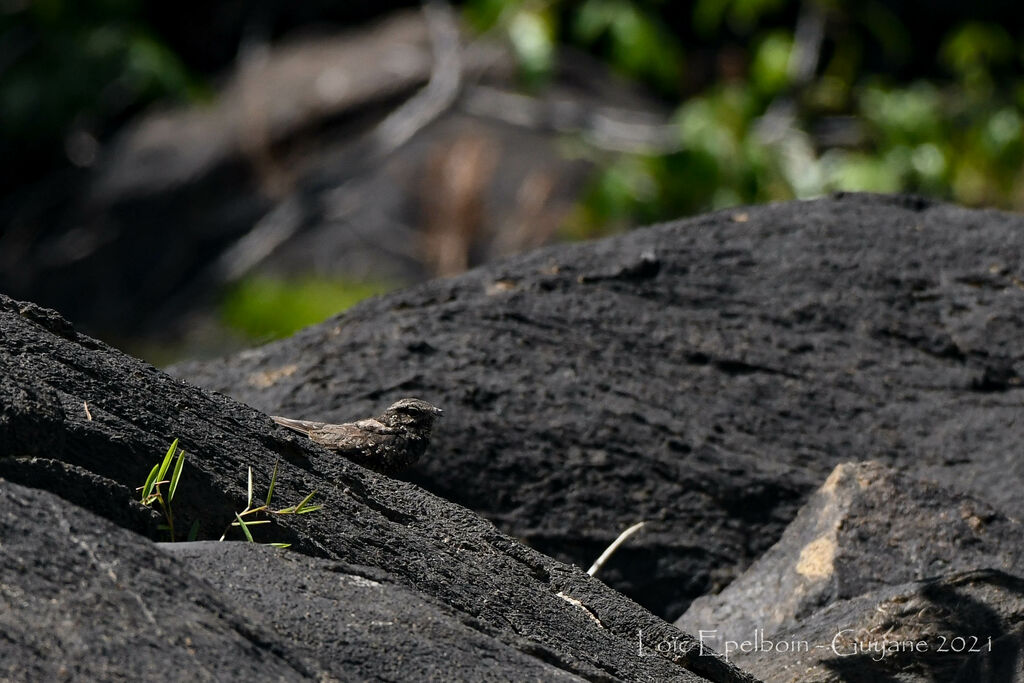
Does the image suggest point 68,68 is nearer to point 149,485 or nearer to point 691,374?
point 691,374

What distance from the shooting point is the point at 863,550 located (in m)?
2.42

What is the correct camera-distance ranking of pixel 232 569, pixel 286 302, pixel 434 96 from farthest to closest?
pixel 434 96
pixel 286 302
pixel 232 569

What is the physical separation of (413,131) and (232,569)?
7.14 meters

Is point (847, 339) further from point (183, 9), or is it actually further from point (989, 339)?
point (183, 9)

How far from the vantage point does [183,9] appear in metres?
10.0

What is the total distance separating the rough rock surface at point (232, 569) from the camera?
130cm

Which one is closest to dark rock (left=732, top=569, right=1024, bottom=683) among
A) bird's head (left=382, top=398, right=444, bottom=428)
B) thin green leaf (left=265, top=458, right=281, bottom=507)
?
bird's head (left=382, top=398, right=444, bottom=428)

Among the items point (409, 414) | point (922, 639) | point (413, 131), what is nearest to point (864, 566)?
point (922, 639)

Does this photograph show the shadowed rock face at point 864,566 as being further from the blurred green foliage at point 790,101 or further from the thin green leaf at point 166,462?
the blurred green foliage at point 790,101

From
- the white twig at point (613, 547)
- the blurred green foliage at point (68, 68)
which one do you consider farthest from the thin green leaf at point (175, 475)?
the blurred green foliage at point (68, 68)

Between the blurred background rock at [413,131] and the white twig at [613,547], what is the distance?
154 inches

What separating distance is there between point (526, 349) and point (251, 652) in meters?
1.75

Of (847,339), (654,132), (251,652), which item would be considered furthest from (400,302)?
(654,132)

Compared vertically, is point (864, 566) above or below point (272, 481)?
above
